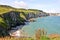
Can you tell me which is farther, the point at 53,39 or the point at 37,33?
the point at 53,39

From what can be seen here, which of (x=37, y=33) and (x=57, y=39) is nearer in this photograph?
(x=37, y=33)

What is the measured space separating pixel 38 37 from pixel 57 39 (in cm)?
249

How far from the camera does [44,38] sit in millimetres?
14875

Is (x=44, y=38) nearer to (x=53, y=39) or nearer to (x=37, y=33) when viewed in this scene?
(x=37, y=33)

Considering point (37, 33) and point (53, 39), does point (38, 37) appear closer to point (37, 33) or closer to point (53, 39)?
point (37, 33)

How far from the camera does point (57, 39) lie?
16922 mm

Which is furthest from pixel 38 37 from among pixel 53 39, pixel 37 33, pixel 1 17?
pixel 1 17

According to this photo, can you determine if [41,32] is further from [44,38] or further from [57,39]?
[57,39]

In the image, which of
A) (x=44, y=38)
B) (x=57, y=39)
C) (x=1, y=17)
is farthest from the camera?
(x=1, y=17)

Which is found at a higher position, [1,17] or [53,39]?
[53,39]

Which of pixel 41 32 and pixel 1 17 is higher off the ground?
pixel 41 32

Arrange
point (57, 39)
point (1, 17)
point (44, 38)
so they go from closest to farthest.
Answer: point (44, 38), point (57, 39), point (1, 17)

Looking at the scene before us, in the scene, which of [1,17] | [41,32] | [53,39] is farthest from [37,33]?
[1,17]

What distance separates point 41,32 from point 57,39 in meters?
2.26
